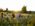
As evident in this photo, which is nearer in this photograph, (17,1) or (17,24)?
(17,24)

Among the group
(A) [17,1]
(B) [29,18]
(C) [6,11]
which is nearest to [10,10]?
(C) [6,11]

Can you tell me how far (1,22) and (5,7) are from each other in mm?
228

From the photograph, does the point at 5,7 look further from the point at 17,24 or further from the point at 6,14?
the point at 17,24

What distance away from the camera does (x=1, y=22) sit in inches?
33.0

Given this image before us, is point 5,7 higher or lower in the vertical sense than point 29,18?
higher

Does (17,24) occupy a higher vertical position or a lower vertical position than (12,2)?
lower

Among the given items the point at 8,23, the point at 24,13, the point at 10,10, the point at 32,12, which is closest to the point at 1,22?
the point at 8,23

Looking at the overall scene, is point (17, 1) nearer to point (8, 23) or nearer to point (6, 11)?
point (6, 11)

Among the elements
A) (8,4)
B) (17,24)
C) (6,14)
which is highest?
(8,4)

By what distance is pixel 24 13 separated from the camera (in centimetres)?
85

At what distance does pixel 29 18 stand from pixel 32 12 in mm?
90

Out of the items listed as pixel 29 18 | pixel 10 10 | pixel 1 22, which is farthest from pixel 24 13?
pixel 1 22

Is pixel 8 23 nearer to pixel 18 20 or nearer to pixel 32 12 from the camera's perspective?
pixel 18 20

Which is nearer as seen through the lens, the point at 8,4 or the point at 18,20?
the point at 18,20
